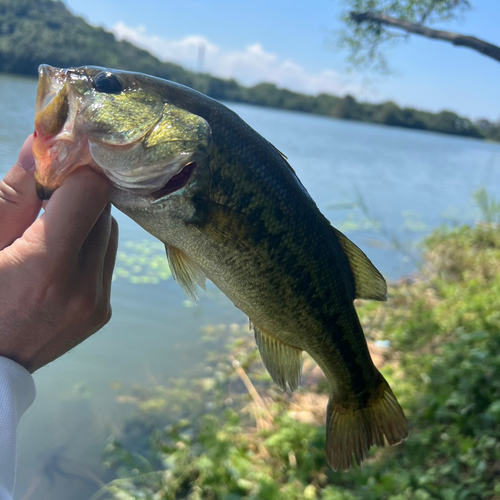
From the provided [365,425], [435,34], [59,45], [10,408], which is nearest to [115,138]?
[10,408]

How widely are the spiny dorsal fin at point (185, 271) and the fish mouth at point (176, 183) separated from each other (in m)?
0.26

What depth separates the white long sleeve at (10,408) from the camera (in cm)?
128

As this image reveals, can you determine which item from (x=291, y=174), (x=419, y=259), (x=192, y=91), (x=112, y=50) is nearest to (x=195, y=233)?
(x=291, y=174)

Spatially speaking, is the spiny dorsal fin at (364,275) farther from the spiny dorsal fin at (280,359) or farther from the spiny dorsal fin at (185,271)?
the spiny dorsal fin at (185,271)

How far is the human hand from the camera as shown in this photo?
143cm

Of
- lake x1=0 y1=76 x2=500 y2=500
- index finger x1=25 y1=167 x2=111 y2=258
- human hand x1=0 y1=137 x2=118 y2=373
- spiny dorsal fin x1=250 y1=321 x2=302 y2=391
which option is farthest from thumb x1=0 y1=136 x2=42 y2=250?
lake x1=0 y1=76 x2=500 y2=500

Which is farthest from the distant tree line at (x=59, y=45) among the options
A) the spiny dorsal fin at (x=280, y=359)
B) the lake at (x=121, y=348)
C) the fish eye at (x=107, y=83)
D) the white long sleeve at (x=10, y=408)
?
the white long sleeve at (x=10, y=408)

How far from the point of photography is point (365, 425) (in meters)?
1.92

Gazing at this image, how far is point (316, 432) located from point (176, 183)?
306 centimetres

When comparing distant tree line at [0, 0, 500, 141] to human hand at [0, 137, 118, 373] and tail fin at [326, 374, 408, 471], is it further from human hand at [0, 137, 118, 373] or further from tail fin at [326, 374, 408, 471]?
tail fin at [326, 374, 408, 471]

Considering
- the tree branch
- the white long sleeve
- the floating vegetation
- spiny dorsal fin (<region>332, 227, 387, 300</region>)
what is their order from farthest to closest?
the floating vegetation
the tree branch
spiny dorsal fin (<region>332, 227, 387, 300</region>)
the white long sleeve

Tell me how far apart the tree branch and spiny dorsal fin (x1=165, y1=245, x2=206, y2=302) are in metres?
4.97

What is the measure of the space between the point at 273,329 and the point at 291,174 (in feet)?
2.23

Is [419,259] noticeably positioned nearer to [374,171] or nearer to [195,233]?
[195,233]
